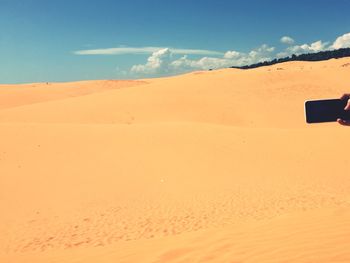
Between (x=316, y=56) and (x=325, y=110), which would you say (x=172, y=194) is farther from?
(x=316, y=56)

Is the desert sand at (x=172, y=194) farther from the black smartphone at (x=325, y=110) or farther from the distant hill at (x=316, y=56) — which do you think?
the distant hill at (x=316, y=56)

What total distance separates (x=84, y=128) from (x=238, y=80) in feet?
54.6

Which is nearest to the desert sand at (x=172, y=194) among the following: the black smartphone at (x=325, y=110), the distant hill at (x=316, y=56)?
the black smartphone at (x=325, y=110)

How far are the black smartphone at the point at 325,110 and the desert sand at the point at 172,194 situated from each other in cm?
327

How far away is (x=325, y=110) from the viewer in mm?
3207

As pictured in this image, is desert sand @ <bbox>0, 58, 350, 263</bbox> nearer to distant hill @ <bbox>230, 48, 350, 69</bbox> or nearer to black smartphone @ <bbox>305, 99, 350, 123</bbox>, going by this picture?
black smartphone @ <bbox>305, 99, 350, 123</bbox>

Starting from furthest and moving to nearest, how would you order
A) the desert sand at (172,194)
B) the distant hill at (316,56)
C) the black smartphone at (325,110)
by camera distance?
the distant hill at (316,56) < the desert sand at (172,194) < the black smartphone at (325,110)

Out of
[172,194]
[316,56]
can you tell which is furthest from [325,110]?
[316,56]

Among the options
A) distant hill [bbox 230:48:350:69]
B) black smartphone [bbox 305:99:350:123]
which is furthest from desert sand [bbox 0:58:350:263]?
distant hill [bbox 230:48:350:69]

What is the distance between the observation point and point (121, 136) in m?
15.1

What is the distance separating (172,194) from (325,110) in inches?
284

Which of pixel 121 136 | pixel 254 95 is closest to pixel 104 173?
pixel 121 136

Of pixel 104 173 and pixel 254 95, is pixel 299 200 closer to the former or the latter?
pixel 104 173

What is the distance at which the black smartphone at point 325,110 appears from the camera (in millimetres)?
3189
